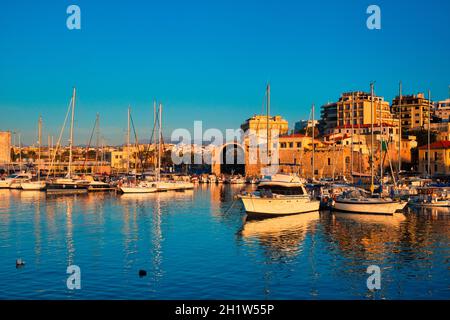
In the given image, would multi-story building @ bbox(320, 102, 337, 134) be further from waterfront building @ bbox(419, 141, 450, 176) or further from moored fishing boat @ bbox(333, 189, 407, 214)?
moored fishing boat @ bbox(333, 189, 407, 214)

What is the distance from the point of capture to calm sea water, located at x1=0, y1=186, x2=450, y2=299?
15.6m

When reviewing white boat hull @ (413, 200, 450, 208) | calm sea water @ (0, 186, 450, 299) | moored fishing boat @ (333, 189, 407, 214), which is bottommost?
calm sea water @ (0, 186, 450, 299)

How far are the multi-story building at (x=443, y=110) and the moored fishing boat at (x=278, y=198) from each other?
74.8 m

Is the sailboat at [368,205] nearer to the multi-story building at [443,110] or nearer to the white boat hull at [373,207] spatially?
the white boat hull at [373,207]

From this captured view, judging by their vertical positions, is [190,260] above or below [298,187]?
below

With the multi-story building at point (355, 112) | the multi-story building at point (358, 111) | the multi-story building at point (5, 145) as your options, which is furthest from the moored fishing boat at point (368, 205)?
the multi-story building at point (5, 145)

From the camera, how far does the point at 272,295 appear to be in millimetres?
15008

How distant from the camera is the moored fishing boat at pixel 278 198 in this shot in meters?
31.4

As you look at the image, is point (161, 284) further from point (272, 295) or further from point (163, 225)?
point (163, 225)

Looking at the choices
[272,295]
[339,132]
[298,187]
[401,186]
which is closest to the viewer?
[272,295]

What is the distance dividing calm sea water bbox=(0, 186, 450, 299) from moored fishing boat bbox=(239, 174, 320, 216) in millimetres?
751

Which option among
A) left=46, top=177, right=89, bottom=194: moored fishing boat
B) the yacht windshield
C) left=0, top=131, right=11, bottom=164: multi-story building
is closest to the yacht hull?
left=46, top=177, right=89, bottom=194: moored fishing boat
